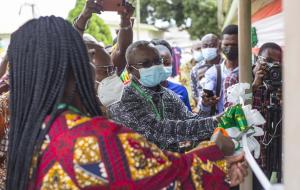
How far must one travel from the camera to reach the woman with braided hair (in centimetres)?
167

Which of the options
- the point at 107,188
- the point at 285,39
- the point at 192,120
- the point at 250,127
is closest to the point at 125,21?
the point at 192,120

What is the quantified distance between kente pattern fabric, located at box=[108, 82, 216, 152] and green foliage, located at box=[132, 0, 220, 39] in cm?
2299

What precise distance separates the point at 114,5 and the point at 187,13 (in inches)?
1000

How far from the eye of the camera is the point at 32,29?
5.89 ft

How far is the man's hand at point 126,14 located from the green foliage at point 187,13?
22.0 meters

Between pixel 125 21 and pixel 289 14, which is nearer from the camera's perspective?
pixel 289 14

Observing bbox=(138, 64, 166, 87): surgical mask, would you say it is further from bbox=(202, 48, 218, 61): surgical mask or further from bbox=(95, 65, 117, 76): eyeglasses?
bbox=(202, 48, 218, 61): surgical mask

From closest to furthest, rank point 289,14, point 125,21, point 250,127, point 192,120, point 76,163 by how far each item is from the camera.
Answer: point 289,14
point 76,163
point 250,127
point 192,120
point 125,21

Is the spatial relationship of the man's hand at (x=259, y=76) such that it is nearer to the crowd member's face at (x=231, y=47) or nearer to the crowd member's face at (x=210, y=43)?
the crowd member's face at (x=231, y=47)

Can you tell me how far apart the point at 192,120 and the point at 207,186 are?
130 centimetres

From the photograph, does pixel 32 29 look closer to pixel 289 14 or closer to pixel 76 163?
pixel 76 163

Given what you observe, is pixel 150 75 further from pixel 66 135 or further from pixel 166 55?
pixel 166 55

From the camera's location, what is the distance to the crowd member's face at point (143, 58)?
3.30m

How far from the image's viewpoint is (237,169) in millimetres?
2021
